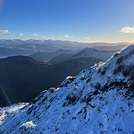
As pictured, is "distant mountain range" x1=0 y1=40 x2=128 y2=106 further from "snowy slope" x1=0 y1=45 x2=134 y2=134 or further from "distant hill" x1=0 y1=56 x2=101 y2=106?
"snowy slope" x1=0 y1=45 x2=134 y2=134

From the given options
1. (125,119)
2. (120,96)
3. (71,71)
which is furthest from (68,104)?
(71,71)

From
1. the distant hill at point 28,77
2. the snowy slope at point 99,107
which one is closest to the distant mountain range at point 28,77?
the distant hill at point 28,77

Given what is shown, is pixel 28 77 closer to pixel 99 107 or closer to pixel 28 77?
pixel 28 77

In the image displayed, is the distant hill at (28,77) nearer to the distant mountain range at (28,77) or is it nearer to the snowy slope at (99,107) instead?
the distant mountain range at (28,77)

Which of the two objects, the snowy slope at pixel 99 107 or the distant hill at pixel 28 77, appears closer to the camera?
the snowy slope at pixel 99 107

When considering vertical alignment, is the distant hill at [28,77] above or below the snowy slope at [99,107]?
below

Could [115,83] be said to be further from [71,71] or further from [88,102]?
[71,71]

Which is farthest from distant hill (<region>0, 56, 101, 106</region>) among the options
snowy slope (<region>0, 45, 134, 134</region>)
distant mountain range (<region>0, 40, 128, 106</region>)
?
snowy slope (<region>0, 45, 134, 134</region>)

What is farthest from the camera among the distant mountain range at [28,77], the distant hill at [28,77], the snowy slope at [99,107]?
the distant mountain range at [28,77]

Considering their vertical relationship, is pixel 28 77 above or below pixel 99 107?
below

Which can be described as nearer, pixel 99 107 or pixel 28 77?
pixel 99 107

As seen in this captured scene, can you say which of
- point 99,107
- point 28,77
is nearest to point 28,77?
point 28,77

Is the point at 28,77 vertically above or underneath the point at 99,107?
underneath

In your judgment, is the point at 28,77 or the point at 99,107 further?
the point at 28,77
